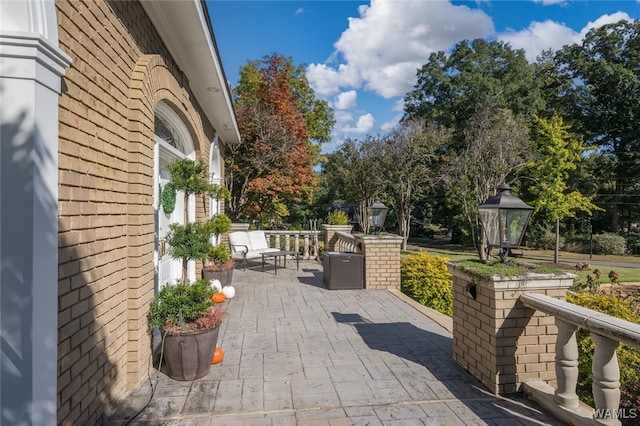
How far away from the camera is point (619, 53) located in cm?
2389

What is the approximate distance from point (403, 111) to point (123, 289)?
27.8 m

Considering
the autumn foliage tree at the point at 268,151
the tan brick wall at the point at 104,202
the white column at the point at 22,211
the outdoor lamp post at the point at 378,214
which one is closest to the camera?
the white column at the point at 22,211

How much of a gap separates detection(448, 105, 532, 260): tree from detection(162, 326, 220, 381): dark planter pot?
571 inches

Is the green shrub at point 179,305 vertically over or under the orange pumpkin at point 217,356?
over

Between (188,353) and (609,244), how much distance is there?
84.3 ft

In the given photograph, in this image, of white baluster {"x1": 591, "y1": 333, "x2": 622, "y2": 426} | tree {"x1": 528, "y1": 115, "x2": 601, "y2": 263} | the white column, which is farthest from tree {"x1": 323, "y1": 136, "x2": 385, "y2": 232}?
the white column

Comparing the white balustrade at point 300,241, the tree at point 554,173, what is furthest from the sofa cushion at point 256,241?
the tree at point 554,173

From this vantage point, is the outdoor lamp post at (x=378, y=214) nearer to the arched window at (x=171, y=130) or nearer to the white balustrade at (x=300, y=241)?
the arched window at (x=171, y=130)

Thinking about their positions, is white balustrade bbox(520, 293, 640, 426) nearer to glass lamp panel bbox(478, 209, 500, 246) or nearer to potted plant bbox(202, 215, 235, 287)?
glass lamp panel bbox(478, 209, 500, 246)

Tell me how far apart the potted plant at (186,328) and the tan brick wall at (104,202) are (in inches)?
6.4

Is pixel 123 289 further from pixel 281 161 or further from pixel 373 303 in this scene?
pixel 281 161

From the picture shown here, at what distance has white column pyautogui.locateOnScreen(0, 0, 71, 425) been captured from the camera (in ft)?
5.44

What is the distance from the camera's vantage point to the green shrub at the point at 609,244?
21234 millimetres

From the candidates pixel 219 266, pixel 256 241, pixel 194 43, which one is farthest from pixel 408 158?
pixel 194 43
